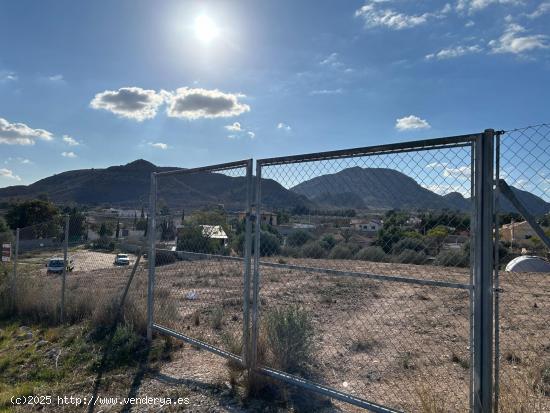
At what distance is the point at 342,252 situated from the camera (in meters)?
4.86

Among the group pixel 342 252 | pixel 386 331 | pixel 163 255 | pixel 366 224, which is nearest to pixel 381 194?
pixel 366 224

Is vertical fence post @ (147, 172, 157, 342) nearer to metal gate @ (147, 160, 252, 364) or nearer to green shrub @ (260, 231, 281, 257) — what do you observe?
metal gate @ (147, 160, 252, 364)

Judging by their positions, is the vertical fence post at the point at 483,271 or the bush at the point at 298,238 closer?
the vertical fence post at the point at 483,271

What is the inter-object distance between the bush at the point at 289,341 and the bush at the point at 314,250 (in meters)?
0.90

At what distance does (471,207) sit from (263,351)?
113 inches

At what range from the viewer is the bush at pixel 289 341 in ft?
16.6

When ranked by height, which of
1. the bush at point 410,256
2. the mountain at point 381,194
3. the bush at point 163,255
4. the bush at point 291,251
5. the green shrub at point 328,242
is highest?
the mountain at point 381,194

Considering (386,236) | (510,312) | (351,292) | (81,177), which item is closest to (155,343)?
(386,236)

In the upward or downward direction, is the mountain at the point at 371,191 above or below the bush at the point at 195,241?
above

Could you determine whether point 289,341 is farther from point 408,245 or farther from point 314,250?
point 408,245

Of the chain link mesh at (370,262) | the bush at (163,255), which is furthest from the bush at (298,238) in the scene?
the bush at (163,255)

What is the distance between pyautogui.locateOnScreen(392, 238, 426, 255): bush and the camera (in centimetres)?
367

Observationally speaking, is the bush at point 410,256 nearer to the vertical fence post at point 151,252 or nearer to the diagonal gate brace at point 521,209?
the diagonal gate brace at point 521,209

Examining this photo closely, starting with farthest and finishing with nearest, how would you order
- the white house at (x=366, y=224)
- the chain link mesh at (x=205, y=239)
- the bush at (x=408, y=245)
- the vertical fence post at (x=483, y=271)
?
the chain link mesh at (x=205, y=239), the white house at (x=366, y=224), the bush at (x=408, y=245), the vertical fence post at (x=483, y=271)
